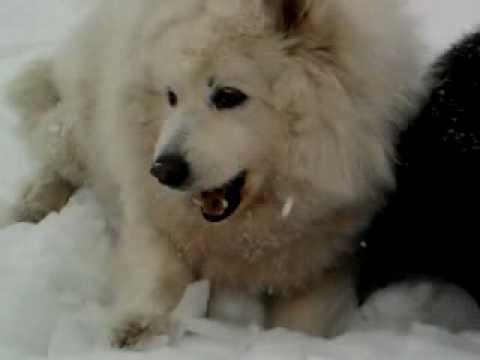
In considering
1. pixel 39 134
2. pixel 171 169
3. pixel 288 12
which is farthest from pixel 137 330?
pixel 39 134

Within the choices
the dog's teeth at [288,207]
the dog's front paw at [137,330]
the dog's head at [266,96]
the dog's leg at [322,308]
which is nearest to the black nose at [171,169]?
the dog's head at [266,96]

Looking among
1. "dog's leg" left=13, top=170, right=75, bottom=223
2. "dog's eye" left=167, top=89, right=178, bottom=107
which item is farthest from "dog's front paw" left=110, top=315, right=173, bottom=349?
"dog's leg" left=13, top=170, right=75, bottom=223

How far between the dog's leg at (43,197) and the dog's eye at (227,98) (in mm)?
1444

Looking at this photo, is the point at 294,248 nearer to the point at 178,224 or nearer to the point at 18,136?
the point at 178,224

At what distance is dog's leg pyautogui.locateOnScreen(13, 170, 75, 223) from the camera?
3.66m

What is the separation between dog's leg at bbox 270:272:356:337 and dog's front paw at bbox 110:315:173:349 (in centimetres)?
46

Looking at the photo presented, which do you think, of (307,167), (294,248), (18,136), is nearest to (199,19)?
(307,167)

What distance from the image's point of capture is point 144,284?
2.93 meters

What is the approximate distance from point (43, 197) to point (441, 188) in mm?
1892

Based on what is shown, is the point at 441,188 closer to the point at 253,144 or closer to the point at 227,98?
the point at 253,144

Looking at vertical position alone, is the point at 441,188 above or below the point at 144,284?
above

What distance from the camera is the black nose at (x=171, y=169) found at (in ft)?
8.12

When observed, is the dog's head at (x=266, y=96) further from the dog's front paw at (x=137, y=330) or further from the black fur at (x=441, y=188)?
the dog's front paw at (x=137, y=330)

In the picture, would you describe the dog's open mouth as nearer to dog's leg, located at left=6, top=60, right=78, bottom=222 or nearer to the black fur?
the black fur
